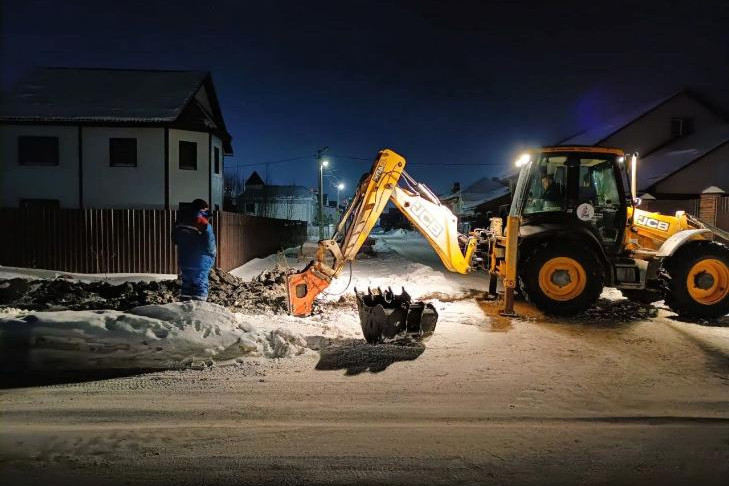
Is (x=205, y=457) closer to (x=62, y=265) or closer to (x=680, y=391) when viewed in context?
(x=680, y=391)

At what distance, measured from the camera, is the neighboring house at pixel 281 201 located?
64812mm

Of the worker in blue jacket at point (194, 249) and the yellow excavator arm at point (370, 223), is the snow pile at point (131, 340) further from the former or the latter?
the worker in blue jacket at point (194, 249)

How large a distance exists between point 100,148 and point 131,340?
792 inches

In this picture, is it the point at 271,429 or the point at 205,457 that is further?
the point at 271,429

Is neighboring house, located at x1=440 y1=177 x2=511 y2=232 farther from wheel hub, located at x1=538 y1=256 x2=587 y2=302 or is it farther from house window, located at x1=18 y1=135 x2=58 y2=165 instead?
wheel hub, located at x1=538 y1=256 x2=587 y2=302

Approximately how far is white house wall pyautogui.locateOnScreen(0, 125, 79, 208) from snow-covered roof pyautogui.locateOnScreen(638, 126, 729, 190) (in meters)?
28.5

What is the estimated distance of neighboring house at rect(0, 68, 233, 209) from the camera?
73.1ft

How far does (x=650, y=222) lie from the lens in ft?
31.3

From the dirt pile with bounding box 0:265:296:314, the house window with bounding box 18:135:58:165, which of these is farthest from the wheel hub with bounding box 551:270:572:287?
the house window with bounding box 18:135:58:165

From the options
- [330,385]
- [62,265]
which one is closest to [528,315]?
[330,385]

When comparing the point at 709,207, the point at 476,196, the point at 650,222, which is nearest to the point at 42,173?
the point at 650,222

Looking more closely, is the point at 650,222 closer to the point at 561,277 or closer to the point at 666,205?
the point at 561,277

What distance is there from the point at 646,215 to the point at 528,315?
10.3 ft

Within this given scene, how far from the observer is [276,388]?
527 centimetres
